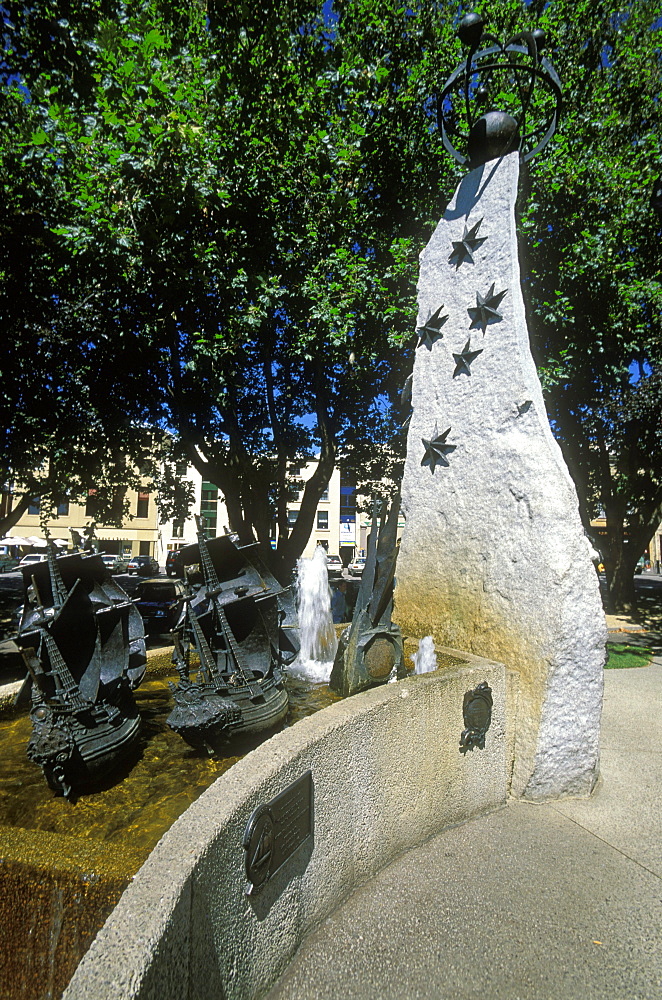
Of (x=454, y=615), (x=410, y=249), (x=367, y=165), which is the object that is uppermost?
(x=367, y=165)

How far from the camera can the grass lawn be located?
959 cm

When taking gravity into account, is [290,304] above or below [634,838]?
above

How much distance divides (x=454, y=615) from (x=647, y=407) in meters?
13.1

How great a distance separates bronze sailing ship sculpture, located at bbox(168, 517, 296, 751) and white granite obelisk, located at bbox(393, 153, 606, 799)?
165 cm

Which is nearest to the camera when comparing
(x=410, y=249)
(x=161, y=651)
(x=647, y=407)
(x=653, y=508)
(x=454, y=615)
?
(x=454, y=615)

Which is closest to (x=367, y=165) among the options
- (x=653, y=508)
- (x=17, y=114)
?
(x=17, y=114)

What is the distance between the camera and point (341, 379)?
13.2 meters

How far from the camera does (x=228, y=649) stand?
4.05m

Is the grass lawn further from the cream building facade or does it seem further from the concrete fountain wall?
the cream building facade

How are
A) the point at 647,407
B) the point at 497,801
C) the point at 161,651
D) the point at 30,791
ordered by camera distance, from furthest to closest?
the point at 647,407 < the point at 161,651 < the point at 497,801 < the point at 30,791

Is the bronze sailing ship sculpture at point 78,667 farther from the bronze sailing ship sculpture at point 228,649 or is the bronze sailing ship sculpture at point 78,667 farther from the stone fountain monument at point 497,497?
the stone fountain monument at point 497,497

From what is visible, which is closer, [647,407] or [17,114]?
[17,114]

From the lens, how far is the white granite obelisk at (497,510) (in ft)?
13.2

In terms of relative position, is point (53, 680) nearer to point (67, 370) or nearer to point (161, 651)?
point (161, 651)
